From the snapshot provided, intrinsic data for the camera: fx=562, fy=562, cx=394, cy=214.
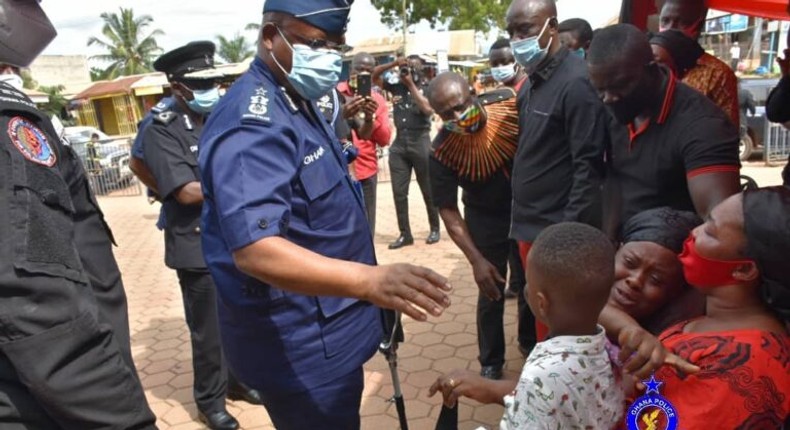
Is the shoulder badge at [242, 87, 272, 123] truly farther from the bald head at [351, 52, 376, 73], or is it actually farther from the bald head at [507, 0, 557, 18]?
the bald head at [351, 52, 376, 73]

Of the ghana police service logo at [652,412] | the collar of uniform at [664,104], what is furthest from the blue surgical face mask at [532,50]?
the ghana police service logo at [652,412]

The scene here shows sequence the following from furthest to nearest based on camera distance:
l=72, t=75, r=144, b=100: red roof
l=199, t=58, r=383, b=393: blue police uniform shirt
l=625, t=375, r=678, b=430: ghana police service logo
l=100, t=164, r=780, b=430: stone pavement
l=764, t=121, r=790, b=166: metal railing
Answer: l=72, t=75, r=144, b=100: red roof
l=764, t=121, r=790, b=166: metal railing
l=100, t=164, r=780, b=430: stone pavement
l=199, t=58, r=383, b=393: blue police uniform shirt
l=625, t=375, r=678, b=430: ghana police service logo

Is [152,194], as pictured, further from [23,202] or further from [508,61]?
[508,61]

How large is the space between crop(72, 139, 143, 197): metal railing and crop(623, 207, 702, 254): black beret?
12.6 metres

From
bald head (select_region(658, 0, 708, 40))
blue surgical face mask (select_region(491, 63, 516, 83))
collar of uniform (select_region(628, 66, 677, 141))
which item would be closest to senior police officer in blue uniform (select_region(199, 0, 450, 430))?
collar of uniform (select_region(628, 66, 677, 141))

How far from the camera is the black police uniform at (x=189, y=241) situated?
2947 mm

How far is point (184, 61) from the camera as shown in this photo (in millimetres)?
3205

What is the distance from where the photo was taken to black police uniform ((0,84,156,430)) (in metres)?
1.22

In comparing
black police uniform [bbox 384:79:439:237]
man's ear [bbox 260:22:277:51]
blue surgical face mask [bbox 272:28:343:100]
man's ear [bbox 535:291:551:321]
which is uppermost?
man's ear [bbox 260:22:277:51]

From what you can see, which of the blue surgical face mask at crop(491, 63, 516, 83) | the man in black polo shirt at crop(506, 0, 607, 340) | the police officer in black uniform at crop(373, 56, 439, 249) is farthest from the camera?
the police officer in black uniform at crop(373, 56, 439, 249)

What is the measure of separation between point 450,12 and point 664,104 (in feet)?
99.4

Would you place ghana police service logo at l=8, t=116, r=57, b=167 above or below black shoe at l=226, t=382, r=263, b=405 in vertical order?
above

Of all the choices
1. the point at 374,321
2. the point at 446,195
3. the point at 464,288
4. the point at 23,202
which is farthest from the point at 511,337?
the point at 23,202

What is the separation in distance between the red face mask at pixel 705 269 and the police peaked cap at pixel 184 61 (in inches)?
107
